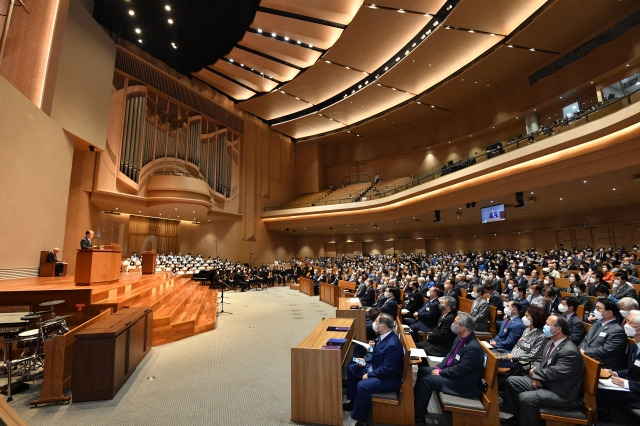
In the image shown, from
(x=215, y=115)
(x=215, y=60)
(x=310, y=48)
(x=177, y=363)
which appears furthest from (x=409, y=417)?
(x=215, y=115)

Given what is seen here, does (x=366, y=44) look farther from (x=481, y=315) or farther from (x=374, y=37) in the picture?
(x=481, y=315)

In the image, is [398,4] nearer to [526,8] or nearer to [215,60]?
[526,8]

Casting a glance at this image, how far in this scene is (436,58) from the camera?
49.1ft

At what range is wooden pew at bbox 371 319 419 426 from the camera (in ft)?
9.55

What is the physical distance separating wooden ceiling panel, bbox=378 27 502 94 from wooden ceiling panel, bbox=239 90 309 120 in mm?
5769

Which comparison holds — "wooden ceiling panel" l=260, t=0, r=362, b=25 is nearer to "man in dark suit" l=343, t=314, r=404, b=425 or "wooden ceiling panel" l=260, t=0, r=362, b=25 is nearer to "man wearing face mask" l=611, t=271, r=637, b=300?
"man wearing face mask" l=611, t=271, r=637, b=300

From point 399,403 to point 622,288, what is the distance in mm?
4824

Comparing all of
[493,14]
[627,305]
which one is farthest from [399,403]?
[493,14]

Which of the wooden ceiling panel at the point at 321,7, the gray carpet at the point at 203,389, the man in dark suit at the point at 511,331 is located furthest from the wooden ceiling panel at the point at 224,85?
the man in dark suit at the point at 511,331

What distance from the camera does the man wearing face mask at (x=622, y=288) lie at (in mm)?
5250

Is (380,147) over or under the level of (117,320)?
over

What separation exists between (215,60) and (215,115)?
3262 millimetres

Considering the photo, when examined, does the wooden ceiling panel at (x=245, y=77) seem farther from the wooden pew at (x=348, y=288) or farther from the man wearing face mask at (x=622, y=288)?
the man wearing face mask at (x=622, y=288)

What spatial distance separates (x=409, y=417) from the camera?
2920 millimetres
